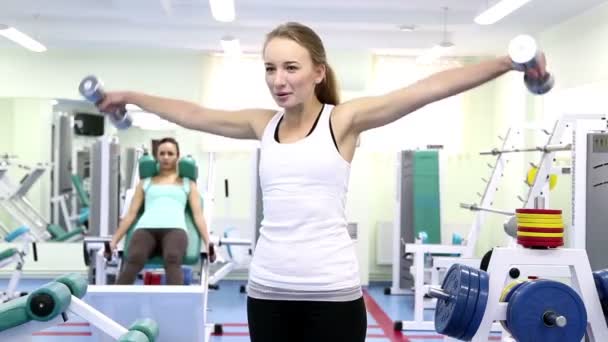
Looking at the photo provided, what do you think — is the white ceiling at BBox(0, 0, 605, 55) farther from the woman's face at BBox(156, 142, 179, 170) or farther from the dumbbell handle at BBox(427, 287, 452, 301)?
the dumbbell handle at BBox(427, 287, 452, 301)

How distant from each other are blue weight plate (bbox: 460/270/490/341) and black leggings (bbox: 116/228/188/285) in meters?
2.05

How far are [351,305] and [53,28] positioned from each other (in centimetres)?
608

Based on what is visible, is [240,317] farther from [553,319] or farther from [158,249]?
[553,319]

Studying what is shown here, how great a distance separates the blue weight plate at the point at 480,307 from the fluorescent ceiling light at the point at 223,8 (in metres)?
3.10

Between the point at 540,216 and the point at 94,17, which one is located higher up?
the point at 94,17

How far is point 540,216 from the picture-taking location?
274 centimetres

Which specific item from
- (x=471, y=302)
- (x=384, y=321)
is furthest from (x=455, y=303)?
(x=384, y=321)

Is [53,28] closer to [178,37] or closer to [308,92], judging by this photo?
[178,37]

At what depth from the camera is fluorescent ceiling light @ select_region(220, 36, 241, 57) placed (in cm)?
640

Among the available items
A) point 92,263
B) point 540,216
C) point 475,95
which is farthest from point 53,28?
point 540,216

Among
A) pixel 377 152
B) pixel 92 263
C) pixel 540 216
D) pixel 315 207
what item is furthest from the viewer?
pixel 377 152

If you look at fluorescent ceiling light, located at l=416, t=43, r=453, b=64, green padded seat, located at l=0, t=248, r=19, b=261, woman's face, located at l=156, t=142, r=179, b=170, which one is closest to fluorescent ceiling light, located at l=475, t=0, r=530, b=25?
fluorescent ceiling light, located at l=416, t=43, r=453, b=64

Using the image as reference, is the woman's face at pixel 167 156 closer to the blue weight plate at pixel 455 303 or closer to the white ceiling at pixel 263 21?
the white ceiling at pixel 263 21

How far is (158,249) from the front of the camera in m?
4.33
